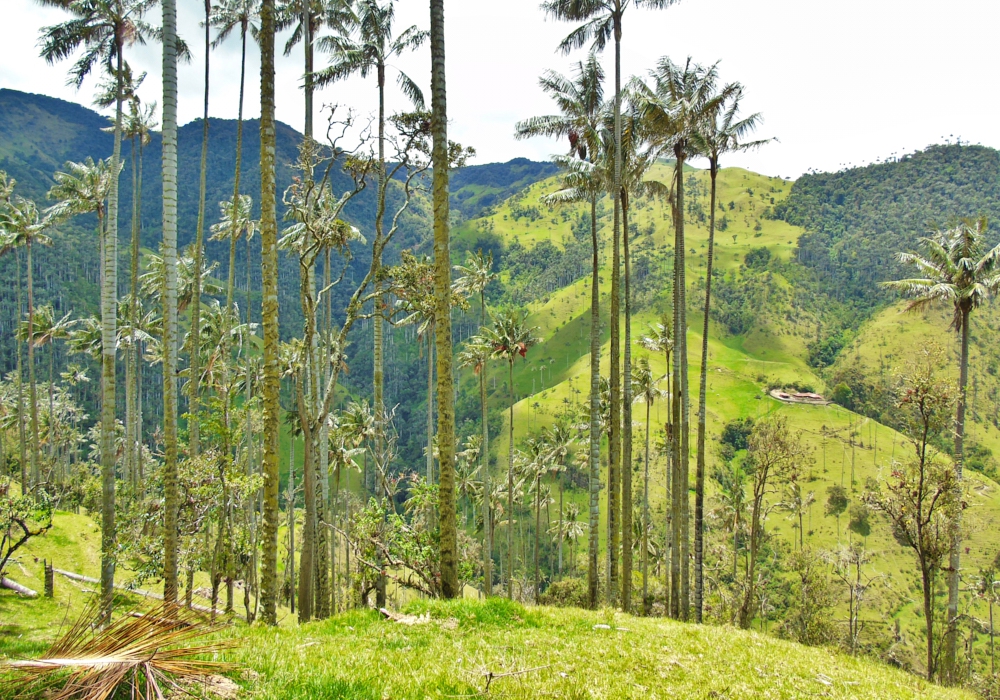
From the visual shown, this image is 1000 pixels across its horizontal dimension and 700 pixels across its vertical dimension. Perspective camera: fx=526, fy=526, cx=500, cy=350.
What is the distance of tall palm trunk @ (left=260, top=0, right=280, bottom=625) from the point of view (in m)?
11.6

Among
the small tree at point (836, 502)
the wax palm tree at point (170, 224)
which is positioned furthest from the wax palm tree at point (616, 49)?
the small tree at point (836, 502)

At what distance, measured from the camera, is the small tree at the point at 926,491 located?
57.9ft

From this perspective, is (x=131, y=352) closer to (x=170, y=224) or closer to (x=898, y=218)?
(x=170, y=224)

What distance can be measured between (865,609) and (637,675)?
3572 inches

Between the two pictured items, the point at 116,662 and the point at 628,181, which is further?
the point at 628,181

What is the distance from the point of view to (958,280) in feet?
78.1

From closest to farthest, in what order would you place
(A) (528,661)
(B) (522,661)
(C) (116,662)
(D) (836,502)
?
(C) (116,662) < (B) (522,661) < (A) (528,661) < (D) (836,502)

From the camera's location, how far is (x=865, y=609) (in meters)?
75.5

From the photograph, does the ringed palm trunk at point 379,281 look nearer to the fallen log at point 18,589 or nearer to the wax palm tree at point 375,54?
the wax palm tree at point 375,54

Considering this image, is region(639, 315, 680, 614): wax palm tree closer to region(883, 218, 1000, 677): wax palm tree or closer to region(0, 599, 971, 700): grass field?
region(883, 218, 1000, 677): wax palm tree

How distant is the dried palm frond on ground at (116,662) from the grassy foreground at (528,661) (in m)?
1.18

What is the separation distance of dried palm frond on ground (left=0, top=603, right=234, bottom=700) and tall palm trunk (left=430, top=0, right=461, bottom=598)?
696cm

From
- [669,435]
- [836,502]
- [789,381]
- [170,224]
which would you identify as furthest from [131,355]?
[789,381]

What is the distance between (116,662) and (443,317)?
341 inches
